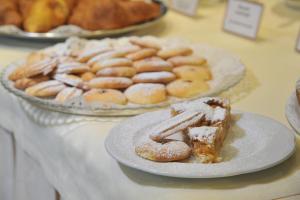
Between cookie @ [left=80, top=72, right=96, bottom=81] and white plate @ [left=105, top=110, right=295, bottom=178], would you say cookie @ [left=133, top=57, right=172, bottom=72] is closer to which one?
cookie @ [left=80, top=72, right=96, bottom=81]

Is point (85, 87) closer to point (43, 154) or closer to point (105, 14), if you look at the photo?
point (43, 154)

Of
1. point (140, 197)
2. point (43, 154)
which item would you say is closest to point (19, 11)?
point (43, 154)

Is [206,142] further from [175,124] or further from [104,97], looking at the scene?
[104,97]

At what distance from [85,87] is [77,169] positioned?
18 centimetres

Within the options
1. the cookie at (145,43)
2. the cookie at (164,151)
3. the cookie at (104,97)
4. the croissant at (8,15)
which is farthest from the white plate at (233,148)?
the croissant at (8,15)

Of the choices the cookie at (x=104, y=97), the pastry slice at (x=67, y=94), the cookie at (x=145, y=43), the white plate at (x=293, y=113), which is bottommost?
the pastry slice at (x=67, y=94)

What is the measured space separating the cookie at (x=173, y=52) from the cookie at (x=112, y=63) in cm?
8

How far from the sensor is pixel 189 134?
740 millimetres

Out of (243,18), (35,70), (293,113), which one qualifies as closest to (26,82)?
(35,70)

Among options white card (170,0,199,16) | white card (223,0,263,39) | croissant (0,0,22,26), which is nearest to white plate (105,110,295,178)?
white card (223,0,263,39)

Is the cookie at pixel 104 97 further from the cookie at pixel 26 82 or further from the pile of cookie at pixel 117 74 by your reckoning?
the cookie at pixel 26 82

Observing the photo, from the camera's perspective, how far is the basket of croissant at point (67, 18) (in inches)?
51.1

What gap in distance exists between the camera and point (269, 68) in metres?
1.16

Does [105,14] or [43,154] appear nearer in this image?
[43,154]
